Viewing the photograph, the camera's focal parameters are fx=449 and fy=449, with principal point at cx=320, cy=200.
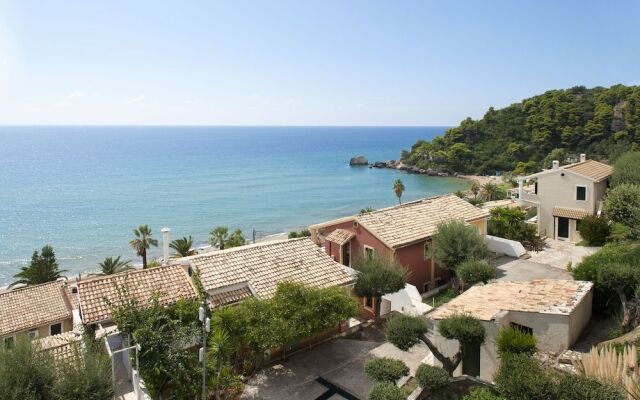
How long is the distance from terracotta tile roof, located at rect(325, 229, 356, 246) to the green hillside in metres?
70.5

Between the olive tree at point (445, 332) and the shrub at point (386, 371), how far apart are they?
0.70 meters

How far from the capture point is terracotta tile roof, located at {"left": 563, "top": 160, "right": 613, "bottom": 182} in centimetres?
2949

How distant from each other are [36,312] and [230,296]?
1291cm

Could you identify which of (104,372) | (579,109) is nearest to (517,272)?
(104,372)

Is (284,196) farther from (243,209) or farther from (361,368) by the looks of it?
(361,368)

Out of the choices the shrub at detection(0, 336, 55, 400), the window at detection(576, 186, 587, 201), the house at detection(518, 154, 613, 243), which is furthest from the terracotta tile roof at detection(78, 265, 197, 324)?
the window at detection(576, 186, 587, 201)

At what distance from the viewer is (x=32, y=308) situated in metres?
23.4

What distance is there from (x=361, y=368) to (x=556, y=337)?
6.25 meters

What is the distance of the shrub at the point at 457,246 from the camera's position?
70.2 feet

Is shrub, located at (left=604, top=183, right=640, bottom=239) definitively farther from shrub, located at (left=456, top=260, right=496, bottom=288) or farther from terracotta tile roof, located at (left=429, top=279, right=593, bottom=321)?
terracotta tile roof, located at (left=429, top=279, right=593, bottom=321)

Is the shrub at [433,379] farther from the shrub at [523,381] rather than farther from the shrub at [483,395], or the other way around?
the shrub at [523,381]

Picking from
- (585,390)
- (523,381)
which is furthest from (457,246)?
(585,390)

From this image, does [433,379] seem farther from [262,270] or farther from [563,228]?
[563,228]

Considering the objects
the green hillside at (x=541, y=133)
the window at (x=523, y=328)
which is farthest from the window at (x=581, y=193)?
the green hillside at (x=541, y=133)
